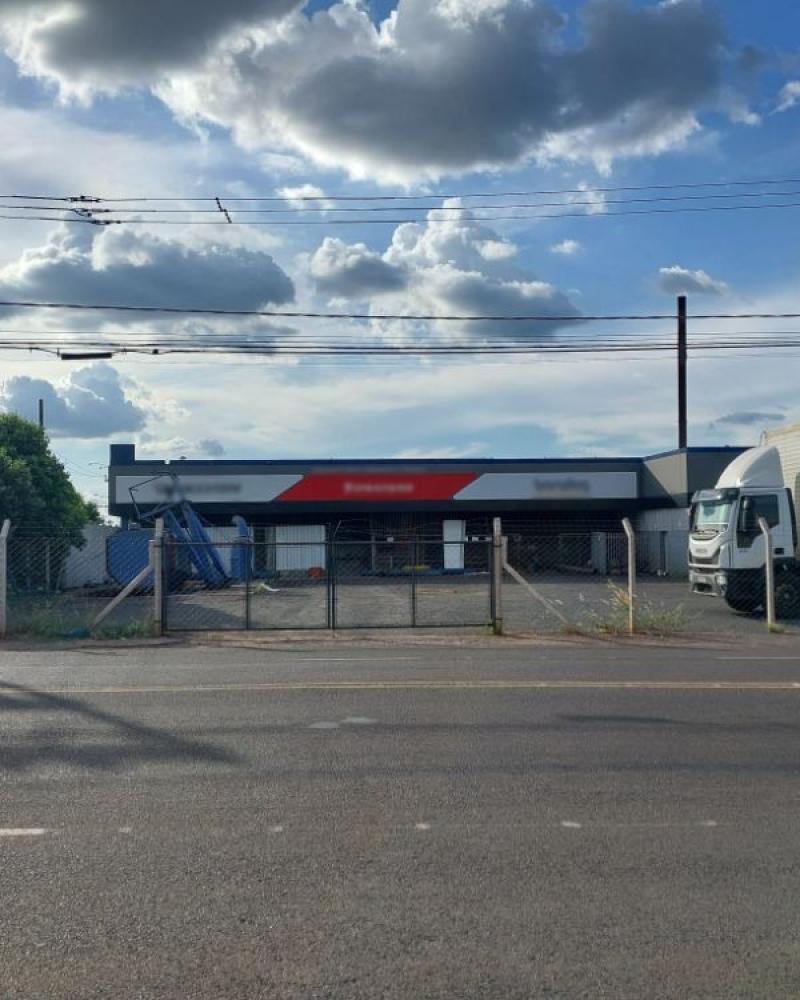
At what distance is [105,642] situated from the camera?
61.8 feet

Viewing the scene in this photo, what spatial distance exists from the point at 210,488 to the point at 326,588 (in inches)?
804

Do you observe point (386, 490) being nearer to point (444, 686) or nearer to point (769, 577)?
point (769, 577)

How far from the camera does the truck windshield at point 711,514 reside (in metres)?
23.7

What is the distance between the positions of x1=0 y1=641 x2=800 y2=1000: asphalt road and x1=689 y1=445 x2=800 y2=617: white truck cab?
11.8m

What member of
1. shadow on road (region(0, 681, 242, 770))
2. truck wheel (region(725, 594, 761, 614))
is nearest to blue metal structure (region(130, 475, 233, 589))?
truck wheel (region(725, 594, 761, 614))

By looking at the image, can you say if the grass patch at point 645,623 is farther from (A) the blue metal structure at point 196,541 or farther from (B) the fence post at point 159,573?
(A) the blue metal structure at point 196,541

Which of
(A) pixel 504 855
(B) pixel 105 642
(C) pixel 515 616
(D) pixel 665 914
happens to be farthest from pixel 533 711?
(C) pixel 515 616

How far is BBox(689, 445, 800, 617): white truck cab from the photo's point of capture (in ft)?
76.0

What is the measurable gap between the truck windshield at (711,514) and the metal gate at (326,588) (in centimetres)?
500

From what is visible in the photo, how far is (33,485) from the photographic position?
33.4 metres

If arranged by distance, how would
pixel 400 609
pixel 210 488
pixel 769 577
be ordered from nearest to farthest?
pixel 769 577, pixel 400 609, pixel 210 488

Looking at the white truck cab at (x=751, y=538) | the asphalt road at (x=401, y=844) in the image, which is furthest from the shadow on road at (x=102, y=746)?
the white truck cab at (x=751, y=538)

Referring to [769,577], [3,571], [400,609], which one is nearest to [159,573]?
[3,571]

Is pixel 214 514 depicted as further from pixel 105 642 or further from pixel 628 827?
pixel 628 827
